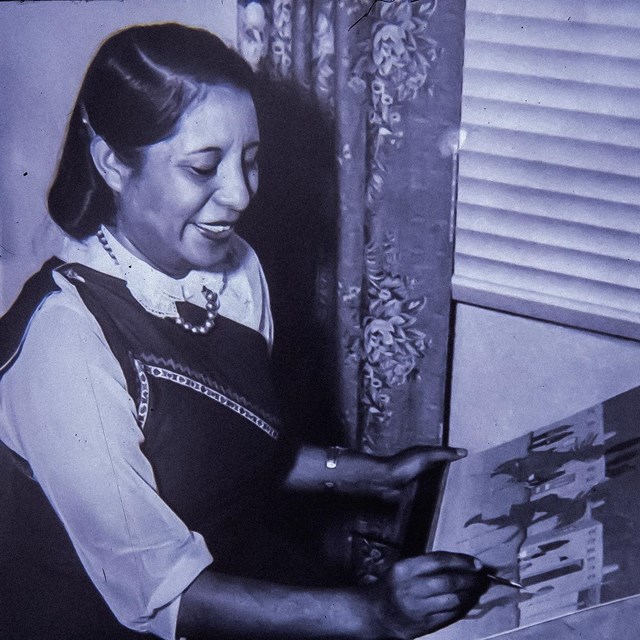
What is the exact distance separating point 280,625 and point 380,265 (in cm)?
61

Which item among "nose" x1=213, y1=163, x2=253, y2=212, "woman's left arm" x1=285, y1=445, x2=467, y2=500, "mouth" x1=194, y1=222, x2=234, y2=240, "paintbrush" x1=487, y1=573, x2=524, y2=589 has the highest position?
"nose" x1=213, y1=163, x2=253, y2=212

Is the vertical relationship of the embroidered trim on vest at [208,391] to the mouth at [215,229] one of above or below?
below

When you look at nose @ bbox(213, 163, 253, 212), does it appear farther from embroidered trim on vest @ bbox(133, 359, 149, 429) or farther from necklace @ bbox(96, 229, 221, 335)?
embroidered trim on vest @ bbox(133, 359, 149, 429)

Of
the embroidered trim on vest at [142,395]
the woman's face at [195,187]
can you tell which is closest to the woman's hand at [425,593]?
the embroidered trim on vest at [142,395]

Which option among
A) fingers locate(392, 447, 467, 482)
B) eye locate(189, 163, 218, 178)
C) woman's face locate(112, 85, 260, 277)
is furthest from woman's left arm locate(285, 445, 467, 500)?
eye locate(189, 163, 218, 178)

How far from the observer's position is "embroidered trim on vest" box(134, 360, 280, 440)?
4.03 ft

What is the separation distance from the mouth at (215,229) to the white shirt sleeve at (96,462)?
0.71ft

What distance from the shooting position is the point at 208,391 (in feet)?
4.22

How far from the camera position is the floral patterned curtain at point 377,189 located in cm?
124

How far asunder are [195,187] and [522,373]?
0.66 meters

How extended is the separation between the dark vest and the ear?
144mm

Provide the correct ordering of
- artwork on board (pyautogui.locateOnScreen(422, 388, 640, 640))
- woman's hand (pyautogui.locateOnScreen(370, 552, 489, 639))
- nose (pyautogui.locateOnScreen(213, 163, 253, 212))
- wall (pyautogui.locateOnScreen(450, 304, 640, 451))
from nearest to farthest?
artwork on board (pyautogui.locateOnScreen(422, 388, 640, 640)) < woman's hand (pyautogui.locateOnScreen(370, 552, 489, 639)) < nose (pyautogui.locateOnScreen(213, 163, 253, 212)) < wall (pyautogui.locateOnScreen(450, 304, 640, 451))

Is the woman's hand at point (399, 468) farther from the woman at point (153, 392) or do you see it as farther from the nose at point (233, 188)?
the nose at point (233, 188)

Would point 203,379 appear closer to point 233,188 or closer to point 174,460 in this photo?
point 174,460
